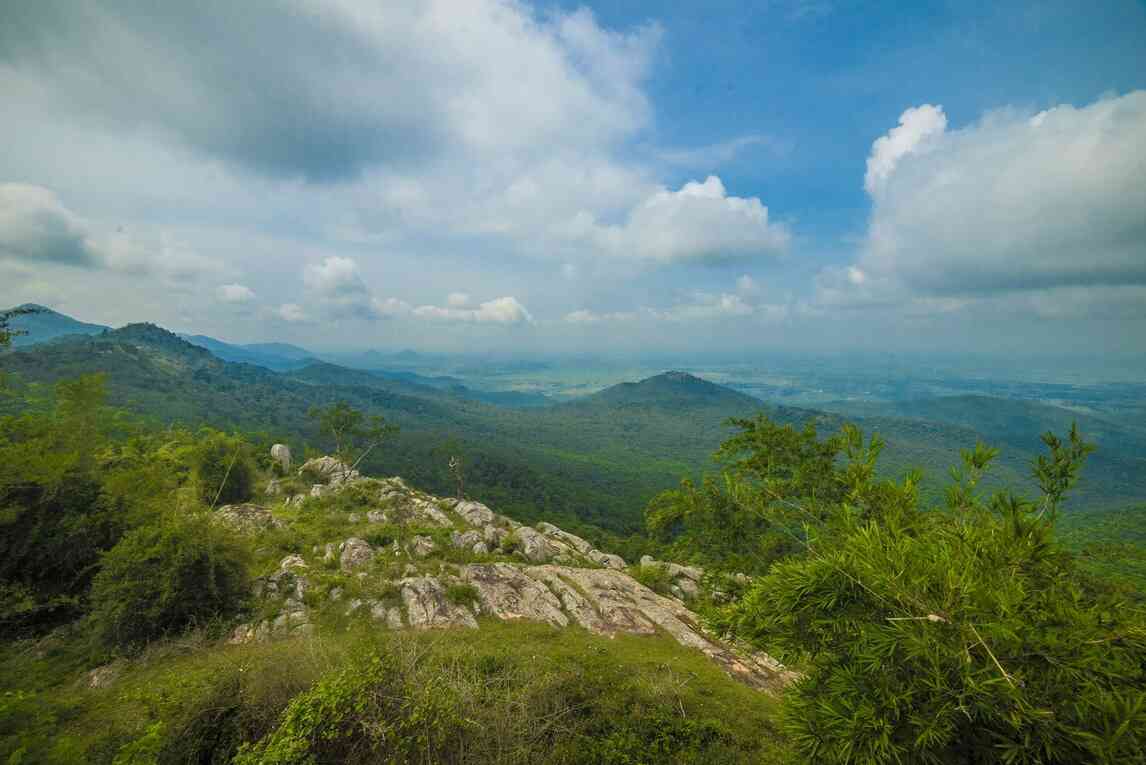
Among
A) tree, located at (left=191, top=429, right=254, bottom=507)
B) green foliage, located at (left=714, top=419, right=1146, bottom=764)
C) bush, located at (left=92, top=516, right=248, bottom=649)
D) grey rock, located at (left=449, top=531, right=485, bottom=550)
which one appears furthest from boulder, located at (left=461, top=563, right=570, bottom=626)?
tree, located at (left=191, top=429, right=254, bottom=507)

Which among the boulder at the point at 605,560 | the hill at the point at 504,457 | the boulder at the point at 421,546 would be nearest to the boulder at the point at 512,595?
the boulder at the point at 421,546

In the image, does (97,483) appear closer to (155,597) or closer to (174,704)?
(155,597)

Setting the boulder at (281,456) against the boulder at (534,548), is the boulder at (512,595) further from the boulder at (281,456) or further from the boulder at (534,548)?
the boulder at (281,456)

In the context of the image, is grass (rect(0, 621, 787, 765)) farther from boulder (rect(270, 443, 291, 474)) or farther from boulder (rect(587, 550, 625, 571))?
boulder (rect(270, 443, 291, 474))

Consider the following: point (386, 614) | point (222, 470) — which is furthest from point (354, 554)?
point (222, 470)

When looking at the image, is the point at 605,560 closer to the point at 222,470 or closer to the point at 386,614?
the point at 386,614

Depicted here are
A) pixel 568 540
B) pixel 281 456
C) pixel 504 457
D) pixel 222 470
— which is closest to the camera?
pixel 222 470
